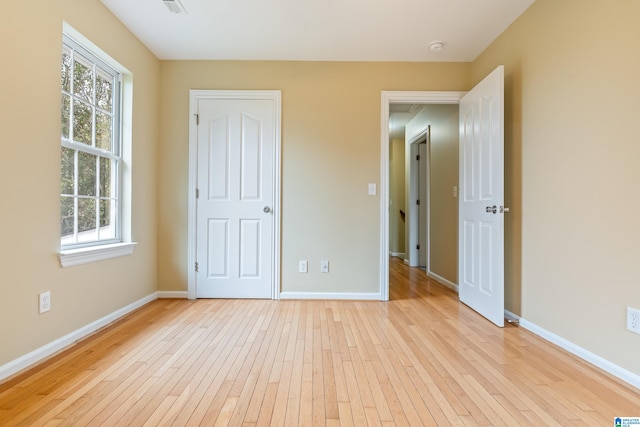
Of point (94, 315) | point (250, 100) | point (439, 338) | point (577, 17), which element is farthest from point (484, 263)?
point (94, 315)

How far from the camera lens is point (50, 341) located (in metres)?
1.91

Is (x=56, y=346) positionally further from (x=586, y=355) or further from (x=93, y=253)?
(x=586, y=355)

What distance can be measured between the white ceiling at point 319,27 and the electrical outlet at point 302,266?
203 centimetres

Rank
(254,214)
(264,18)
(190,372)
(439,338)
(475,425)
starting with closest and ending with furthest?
(475,425)
(190,372)
(439,338)
(264,18)
(254,214)

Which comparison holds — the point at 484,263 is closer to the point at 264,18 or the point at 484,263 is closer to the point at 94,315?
the point at 264,18

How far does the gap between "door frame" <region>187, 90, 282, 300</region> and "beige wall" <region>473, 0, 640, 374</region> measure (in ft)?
6.75

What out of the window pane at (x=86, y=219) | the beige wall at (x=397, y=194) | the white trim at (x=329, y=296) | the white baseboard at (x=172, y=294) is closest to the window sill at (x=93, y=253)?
the window pane at (x=86, y=219)

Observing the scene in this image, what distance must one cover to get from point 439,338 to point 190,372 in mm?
1602

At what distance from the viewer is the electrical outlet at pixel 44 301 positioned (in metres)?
1.83

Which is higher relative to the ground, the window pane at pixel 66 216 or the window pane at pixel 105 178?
the window pane at pixel 105 178

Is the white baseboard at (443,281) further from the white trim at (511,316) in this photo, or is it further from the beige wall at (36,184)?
the beige wall at (36,184)

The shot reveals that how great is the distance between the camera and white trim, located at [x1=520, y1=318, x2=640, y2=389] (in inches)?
63.5

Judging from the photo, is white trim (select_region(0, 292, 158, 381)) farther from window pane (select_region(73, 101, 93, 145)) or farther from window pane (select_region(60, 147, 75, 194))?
window pane (select_region(73, 101, 93, 145))

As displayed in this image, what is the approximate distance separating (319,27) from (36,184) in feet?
7.42
